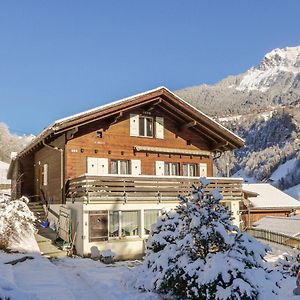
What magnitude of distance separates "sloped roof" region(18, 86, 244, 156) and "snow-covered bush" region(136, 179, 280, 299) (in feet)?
33.6

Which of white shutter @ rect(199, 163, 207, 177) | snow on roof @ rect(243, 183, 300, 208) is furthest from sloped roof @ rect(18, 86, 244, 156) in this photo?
snow on roof @ rect(243, 183, 300, 208)

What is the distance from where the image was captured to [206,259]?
27.8 ft

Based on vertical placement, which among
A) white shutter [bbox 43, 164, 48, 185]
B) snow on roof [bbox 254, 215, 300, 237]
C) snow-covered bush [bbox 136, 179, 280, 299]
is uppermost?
white shutter [bbox 43, 164, 48, 185]

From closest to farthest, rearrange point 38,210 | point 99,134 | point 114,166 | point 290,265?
point 290,265, point 99,134, point 114,166, point 38,210

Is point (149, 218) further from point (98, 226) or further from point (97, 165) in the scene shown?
point (97, 165)

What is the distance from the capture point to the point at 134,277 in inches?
407

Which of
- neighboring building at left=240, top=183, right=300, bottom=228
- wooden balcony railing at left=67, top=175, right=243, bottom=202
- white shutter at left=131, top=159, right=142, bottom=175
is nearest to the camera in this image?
wooden balcony railing at left=67, top=175, right=243, bottom=202

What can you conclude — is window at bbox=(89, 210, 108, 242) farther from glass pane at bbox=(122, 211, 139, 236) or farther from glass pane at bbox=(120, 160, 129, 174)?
glass pane at bbox=(120, 160, 129, 174)

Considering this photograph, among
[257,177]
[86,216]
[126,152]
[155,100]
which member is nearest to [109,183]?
[86,216]

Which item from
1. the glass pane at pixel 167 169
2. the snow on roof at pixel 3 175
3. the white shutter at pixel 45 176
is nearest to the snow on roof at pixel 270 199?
the glass pane at pixel 167 169

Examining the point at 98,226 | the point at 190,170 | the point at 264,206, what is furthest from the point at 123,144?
the point at 264,206

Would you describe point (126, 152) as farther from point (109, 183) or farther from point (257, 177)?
point (257, 177)

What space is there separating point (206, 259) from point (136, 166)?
13309mm

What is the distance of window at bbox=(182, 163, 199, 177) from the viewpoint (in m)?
23.1
